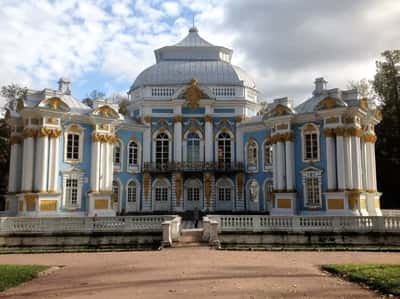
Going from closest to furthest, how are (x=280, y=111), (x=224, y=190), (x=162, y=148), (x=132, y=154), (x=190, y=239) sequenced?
1. (x=190, y=239)
2. (x=280, y=111)
3. (x=132, y=154)
4. (x=224, y=190)
5. (x=162, y=148)

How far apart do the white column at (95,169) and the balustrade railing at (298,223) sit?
8.95m

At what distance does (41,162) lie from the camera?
Result: 22.7m

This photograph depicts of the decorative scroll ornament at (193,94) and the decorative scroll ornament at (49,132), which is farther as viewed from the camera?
the decorative scroll ornament at (193,94)

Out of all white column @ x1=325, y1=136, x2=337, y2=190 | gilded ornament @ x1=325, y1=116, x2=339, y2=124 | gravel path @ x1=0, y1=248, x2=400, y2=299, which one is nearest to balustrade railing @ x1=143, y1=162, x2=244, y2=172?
white column @ x1=325, y1=136, x2=337, y2=190

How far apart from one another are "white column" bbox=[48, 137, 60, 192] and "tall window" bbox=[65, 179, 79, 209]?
84 centimetres

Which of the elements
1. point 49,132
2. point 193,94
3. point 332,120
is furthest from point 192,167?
point 332,120

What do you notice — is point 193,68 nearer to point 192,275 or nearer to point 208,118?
point 208,118

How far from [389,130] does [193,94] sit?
14553 millimetres

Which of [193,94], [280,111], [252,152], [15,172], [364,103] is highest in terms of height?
[193,94]

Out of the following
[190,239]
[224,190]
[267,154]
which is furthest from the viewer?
[224,190]

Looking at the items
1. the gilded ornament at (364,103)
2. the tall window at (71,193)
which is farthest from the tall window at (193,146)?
the gilded ornament at (364,103)

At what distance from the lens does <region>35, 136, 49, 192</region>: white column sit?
22516mm

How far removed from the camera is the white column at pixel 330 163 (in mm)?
22828

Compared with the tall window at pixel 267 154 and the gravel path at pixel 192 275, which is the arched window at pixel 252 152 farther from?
the gravel path at pixel 192 275
